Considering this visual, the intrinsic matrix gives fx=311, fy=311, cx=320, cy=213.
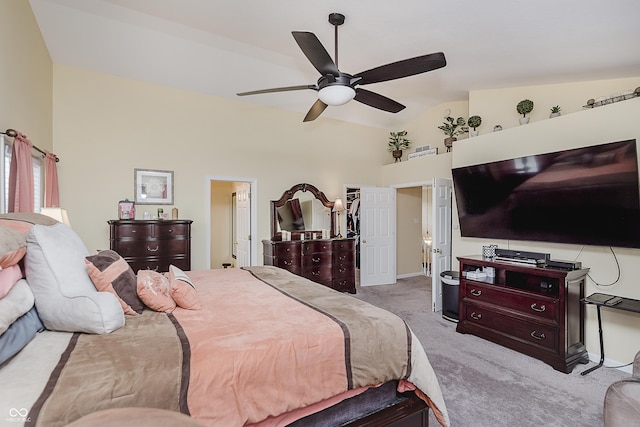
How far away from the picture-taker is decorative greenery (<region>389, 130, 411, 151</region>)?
6.55 meters

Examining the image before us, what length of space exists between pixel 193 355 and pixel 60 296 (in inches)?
27.8

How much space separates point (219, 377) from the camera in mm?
1247

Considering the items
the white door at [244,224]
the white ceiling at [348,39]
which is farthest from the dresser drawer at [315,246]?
the white ceiling at [348,39]

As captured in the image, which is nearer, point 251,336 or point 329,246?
point 251,336

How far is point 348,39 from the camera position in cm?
342

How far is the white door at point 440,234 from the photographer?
178 inches

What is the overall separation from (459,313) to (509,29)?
120 inches

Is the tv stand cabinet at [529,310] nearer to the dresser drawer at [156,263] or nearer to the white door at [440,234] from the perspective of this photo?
the white door at [440,234]

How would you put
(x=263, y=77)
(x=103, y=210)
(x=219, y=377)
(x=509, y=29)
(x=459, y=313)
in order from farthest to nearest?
(x=263, y=77) < (x=103, y=210) < (x=459, y=313) < (x=509, y=29) < (x=219, y=377)

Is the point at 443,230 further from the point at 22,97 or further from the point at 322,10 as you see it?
the point at 22,97

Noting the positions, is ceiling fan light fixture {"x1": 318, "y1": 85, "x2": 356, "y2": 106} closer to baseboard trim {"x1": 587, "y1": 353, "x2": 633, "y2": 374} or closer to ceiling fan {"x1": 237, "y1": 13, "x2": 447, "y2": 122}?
ceiling fan {"x1": 237, "y1": 13, "x2": 447, "y2": 122}

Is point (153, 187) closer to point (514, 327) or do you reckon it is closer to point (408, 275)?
point (514, 327)

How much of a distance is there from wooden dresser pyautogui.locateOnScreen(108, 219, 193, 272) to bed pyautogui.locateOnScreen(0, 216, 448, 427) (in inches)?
90.6

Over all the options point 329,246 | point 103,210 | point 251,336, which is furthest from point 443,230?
point 103,210
